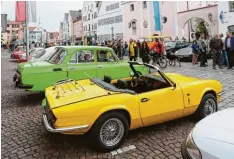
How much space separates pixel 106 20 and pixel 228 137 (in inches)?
2566

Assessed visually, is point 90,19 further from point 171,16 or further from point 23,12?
point 23,12

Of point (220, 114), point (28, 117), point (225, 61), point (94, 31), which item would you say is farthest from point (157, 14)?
point (94, 31)

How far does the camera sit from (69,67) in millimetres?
8109

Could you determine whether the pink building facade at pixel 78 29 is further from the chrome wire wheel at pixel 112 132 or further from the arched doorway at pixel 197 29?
the chrome wire wheel at pixel 112 132

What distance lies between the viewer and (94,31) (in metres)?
78.2

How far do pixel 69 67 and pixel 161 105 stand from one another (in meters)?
3.89

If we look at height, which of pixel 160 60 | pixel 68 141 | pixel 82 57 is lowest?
pixel 68 141

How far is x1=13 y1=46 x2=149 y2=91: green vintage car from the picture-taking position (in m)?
7.56

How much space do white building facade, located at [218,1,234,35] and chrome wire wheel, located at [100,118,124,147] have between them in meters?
27.9

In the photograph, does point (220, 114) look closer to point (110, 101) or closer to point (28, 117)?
point (110, 101)

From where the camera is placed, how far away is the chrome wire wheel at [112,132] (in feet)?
14.6

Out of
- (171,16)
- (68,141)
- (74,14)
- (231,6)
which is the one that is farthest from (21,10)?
(74,14)

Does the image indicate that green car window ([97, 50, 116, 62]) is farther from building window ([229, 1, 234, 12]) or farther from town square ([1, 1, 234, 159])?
building window ([229, 1, 234, 12])

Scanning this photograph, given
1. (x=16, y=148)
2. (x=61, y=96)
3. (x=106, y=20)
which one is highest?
(x=106, y=20)
